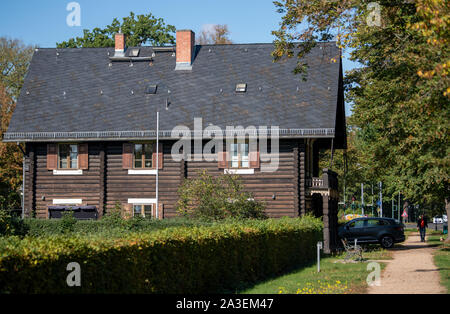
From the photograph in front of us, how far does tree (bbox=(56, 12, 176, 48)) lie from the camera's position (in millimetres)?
57125

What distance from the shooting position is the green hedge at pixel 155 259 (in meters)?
9.83

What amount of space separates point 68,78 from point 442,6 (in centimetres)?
2815

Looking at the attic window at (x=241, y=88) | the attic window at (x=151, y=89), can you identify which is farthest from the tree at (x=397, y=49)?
the attic window at (x=151, y=89)

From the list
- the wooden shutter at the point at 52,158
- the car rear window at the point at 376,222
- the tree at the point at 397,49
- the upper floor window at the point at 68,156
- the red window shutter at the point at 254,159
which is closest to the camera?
the tree at the point at 397,49

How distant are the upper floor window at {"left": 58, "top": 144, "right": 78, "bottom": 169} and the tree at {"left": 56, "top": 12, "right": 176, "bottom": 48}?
23.4 m

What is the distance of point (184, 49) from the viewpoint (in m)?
38.4

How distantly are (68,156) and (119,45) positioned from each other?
7872 mm

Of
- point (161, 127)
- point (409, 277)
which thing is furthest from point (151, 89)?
point (409, 277)

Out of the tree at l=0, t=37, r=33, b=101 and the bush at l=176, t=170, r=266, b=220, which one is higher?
the tree at l=0, t=37, r=33, b=101

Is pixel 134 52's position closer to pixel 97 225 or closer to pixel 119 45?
pixel 119 45

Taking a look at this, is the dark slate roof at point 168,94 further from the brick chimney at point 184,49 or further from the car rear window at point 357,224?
the car rear window at point 357,224

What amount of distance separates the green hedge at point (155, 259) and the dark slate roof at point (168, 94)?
12.1m

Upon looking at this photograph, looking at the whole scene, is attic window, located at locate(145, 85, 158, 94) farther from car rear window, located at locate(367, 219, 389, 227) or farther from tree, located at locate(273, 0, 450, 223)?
tree, located at locate(273, 0, 450, 223)

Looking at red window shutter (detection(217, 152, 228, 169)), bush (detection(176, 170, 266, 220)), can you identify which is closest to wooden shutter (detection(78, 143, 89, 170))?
bush (detection(176, 170, 266, 220))
